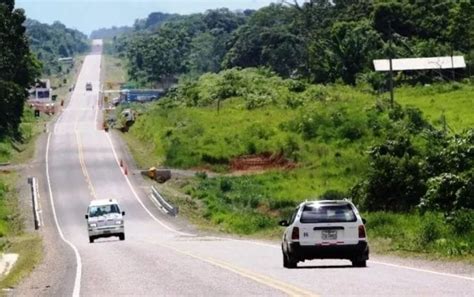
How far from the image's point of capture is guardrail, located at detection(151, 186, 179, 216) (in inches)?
2372

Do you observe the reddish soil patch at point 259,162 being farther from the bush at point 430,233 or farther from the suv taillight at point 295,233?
the suv taillight at point 295,233

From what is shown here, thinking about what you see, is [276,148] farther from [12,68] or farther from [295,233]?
[295,233]

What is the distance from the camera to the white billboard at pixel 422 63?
109125 millimetres

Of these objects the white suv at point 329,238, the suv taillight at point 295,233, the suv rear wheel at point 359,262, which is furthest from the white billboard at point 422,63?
the suv taillight at point 295,233

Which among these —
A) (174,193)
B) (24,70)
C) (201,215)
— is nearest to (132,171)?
(174,193)

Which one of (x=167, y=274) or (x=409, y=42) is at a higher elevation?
(x=409, y=42)

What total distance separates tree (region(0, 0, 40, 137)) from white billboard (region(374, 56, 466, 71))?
38079 mm

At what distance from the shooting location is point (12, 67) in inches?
3910

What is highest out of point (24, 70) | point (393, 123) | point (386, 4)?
point (386, 4)

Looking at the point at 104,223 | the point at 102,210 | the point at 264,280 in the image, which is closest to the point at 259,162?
the point at 102,210

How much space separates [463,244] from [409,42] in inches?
3921

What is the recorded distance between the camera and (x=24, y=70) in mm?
106188

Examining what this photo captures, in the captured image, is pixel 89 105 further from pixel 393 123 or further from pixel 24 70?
pixel 393 123

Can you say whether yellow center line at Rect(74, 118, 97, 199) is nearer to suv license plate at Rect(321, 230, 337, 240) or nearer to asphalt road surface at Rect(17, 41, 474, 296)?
asphalt road surface at Rect(17, 41, 474, 296)
